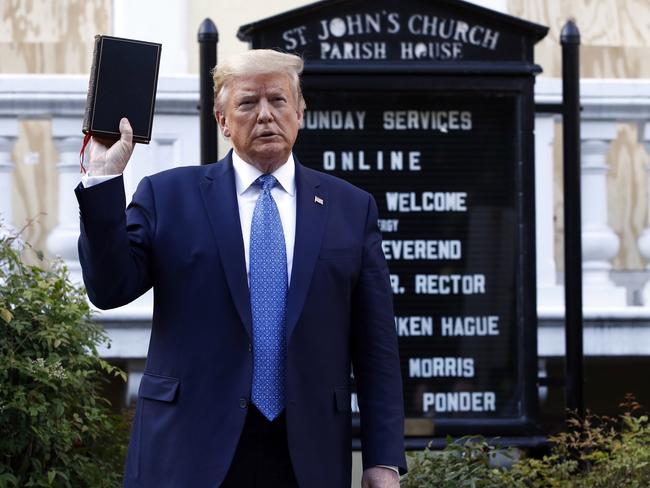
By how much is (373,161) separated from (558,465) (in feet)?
4.30

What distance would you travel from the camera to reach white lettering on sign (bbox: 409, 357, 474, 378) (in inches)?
209

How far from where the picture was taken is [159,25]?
285 inches

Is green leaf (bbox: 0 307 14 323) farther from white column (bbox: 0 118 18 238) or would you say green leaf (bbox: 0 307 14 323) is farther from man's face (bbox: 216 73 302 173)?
white column (bbox: 0 118 18 238)

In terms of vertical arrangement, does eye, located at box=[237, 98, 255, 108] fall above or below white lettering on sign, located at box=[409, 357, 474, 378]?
above

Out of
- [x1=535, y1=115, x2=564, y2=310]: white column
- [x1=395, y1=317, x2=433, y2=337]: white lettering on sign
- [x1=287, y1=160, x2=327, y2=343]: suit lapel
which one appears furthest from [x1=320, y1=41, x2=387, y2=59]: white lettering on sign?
[x1=287, y1=160, x2=327, y2=343]: suit lapel

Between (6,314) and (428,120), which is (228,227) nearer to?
(6,314)

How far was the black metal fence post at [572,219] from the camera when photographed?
539cm

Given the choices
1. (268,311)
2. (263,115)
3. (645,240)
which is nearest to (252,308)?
(268,311)

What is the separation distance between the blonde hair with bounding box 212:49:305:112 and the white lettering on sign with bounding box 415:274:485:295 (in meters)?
2.03

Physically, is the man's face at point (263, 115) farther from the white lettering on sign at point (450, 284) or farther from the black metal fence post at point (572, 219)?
the black metal fence post at point (572, 219)

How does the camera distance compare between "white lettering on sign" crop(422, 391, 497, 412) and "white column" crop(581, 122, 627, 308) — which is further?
"white column" crop(581, 122, 627, 308)

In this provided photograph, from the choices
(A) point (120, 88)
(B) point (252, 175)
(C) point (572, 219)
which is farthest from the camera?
(C) point (572, 219)

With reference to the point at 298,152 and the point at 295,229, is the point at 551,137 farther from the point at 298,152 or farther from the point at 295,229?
the point at 295,229

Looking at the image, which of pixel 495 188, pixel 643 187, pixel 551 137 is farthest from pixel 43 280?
pixel 643 187
